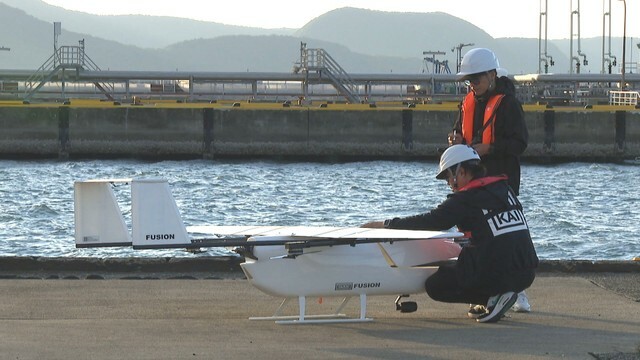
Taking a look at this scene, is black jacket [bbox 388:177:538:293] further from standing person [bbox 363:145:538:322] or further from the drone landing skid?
the drone landing skid

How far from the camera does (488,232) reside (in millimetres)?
9117

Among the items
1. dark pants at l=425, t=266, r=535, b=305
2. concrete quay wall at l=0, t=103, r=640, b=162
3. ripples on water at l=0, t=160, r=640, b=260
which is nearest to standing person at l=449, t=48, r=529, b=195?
dark pants at l=425, t=266, r=535, b=305

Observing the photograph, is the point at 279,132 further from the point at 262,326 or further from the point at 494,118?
the point at 262,326

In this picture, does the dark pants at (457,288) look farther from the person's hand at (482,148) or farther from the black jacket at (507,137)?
the person's hand at (482,148)

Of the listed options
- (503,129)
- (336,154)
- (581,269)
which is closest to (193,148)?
(336,154)

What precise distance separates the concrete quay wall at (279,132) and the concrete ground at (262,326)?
2770cm

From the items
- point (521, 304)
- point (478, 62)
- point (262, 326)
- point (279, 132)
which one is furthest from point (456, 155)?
point (279, 132)

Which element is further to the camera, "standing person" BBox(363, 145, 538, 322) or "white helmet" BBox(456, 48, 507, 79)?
"white helmet" BBox(456, 48, 507, 79)

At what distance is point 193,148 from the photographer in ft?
128

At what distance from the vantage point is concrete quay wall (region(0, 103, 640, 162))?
127 ft

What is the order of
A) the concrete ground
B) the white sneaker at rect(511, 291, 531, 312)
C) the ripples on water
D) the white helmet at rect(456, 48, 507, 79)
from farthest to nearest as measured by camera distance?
the ripples on water, the white sneaker at rect(511, 291, 531, 312), the white helmet at rect(456, 48, 507, 79), the concrete ground

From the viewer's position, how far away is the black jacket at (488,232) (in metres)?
9.10

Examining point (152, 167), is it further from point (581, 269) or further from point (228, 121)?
point (581, 269)

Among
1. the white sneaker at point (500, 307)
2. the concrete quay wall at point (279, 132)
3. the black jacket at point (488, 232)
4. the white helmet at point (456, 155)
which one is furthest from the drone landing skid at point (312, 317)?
the concrete quay wall at point (279, 132)
